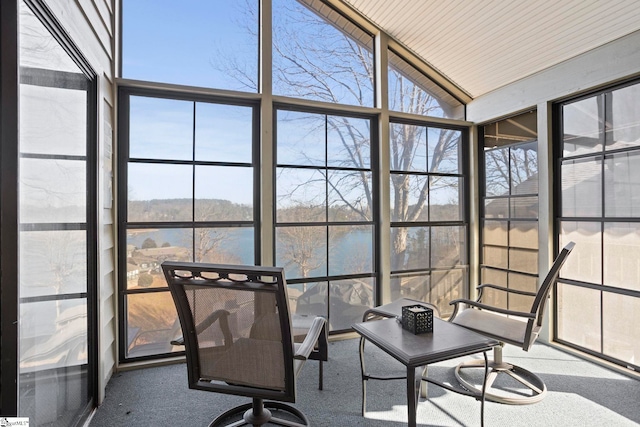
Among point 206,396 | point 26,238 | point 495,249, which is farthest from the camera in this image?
point 495,249

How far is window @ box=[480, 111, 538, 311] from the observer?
340 centimetres

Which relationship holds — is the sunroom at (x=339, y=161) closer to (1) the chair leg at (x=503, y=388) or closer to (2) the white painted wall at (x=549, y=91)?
(2) the white painted wall at (x=549, y=91)

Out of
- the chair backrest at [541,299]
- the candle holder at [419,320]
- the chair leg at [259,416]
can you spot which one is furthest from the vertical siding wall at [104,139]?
the chair backrest at [541,299]

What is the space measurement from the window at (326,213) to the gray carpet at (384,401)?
0.78 metres

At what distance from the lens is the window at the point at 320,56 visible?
327 centimetres

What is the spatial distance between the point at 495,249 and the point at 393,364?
194cm

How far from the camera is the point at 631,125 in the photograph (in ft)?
8.64

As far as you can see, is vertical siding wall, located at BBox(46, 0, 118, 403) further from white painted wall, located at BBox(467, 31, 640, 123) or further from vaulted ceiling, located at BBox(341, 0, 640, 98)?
white painted wall, located at BBox(467, 31, 640, 123)

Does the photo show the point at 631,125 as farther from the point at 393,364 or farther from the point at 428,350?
the point at 393,364

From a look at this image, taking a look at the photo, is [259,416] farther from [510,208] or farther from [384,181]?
[510,208]

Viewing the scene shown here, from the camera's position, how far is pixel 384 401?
2.27m

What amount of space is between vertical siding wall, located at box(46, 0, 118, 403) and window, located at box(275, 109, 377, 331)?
1382 mm

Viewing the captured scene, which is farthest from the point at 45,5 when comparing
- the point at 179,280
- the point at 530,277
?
the point at 530,277

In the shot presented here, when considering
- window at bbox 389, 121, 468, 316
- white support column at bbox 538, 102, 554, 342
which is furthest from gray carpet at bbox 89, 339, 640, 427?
window at bbox 389, 121, 468, 316
